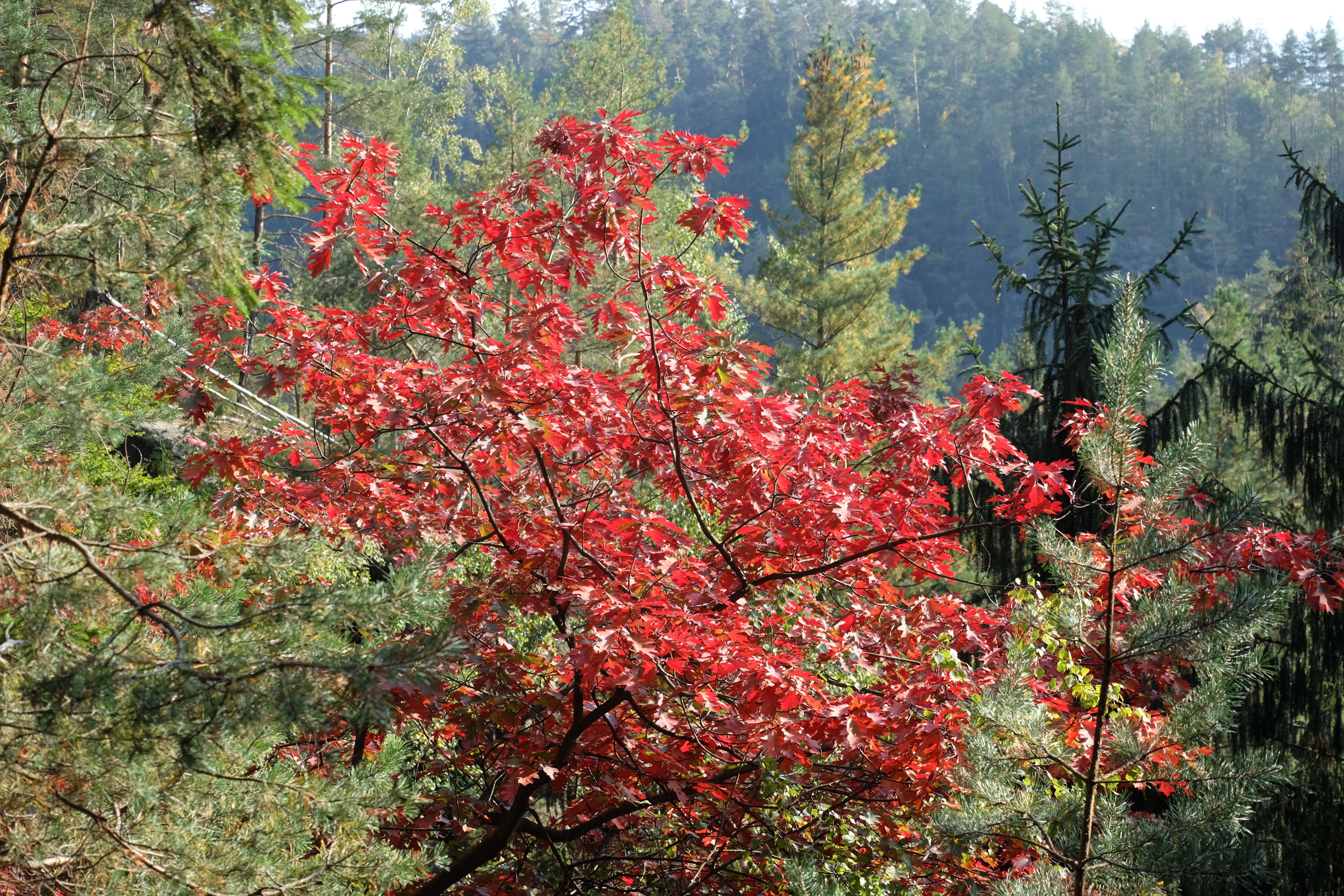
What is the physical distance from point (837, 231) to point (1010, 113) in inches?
2035

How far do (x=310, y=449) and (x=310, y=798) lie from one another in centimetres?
311

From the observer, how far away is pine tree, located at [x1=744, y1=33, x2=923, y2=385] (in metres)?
17.0

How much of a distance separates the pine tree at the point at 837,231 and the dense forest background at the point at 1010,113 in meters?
36.4

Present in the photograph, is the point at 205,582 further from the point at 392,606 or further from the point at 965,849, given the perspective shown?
the point at 965,849

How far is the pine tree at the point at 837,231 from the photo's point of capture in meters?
17.0

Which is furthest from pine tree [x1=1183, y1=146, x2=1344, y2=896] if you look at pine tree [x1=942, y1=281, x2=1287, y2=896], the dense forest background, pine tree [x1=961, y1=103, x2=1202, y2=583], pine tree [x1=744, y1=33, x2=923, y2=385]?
the dense forest background

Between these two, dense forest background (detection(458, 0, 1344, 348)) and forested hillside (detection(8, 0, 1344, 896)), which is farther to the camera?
dense forest background (detection(458, 0, 1344, 348))

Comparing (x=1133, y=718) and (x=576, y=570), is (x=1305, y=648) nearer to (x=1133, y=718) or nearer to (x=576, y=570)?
(x=1133, y=718)

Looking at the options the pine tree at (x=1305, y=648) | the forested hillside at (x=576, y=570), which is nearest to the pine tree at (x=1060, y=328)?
the forested hillside at (x=576, y=570)

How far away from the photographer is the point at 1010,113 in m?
62.2

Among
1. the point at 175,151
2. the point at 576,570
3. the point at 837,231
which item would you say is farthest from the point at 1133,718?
the point at 837,231

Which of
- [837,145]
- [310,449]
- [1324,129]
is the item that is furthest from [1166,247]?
[310,449]

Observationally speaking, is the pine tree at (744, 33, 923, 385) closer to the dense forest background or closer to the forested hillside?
the forested hillside

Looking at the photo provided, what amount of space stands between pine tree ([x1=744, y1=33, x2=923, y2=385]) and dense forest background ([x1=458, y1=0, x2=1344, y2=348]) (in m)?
36.4
